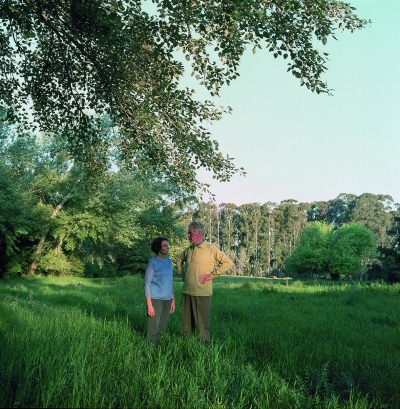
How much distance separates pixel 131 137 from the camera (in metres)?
10.4

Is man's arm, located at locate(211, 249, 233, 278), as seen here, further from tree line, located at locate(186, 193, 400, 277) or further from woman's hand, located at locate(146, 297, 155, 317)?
tree line, located at locate(186, 193, 400, 277)

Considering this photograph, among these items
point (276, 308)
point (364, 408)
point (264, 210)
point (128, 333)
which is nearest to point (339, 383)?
point (364, 408)

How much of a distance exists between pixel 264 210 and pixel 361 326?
114 m

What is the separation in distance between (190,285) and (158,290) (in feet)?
1.85

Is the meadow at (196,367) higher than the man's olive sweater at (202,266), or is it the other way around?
the man's olive sweater at (202,266)

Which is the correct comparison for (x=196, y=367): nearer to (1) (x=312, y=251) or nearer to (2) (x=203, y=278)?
(2) (x=203, y=278)

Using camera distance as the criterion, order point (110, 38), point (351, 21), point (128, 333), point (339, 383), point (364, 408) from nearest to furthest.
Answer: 1. point (364, 408)
2. point (339, 383)
3. point (128, 333)
4. point (110, 38)
5. point (351, 21)

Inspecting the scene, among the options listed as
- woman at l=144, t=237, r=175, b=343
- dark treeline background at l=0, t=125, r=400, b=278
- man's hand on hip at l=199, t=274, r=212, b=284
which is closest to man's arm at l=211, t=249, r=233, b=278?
man's hand on hip at l=199, t=274, r=212, b=284

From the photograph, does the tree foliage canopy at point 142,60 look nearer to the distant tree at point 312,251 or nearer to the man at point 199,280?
the man at point 199,280

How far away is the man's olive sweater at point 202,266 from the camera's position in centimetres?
733

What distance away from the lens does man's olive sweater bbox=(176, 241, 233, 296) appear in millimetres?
7332

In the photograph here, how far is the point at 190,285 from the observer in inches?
291

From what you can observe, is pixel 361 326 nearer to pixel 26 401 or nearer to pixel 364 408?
pixel 364 408

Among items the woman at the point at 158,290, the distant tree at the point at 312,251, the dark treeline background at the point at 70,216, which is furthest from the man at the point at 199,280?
the distant tree at the point at 312,251
